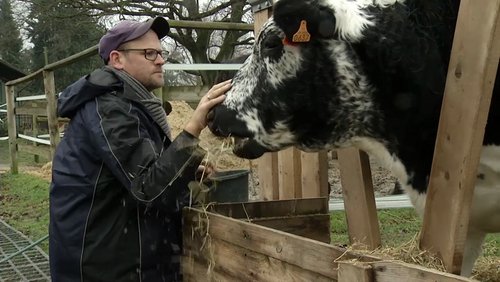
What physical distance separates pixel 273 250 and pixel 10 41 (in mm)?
38647

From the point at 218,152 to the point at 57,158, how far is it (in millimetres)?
769

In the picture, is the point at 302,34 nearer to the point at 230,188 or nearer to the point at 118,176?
the point at 118,176

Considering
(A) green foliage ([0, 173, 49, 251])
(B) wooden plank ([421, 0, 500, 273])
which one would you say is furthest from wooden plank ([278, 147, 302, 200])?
(A) green foliage ([0, 173, 49, 251])

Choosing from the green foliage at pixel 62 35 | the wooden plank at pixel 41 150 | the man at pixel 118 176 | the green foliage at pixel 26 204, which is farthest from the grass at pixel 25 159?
the man at pixel 118 176

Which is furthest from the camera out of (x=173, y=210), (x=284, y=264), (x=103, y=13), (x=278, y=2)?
(x=103, y=13)

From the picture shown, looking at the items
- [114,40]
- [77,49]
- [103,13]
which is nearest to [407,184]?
[114,40]

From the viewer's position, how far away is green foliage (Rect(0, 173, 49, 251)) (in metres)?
7.41

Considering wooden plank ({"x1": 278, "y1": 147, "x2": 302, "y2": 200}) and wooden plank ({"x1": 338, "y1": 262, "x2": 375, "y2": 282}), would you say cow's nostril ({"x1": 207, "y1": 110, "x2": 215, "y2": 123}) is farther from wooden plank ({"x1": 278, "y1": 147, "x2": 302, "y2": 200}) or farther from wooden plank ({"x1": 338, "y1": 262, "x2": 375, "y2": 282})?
wooden plank ({"x1": 278, "y1": 147, "x2": 302, "y2": 200})

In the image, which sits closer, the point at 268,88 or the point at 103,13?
the point at 268,88

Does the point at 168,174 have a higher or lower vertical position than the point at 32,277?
higher

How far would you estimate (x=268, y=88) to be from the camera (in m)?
2.73

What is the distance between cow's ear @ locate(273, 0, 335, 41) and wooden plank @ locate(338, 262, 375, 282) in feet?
3.33

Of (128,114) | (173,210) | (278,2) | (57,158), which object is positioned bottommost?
(173,210)

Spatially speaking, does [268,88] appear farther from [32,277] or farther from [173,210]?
[32,277]
